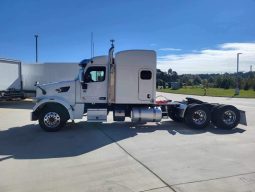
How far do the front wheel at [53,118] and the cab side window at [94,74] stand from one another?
1512 mm

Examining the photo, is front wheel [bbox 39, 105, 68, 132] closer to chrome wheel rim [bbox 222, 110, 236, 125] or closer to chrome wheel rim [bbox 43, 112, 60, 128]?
chrome wheel rim [bbox 43, 112, 60, 128]

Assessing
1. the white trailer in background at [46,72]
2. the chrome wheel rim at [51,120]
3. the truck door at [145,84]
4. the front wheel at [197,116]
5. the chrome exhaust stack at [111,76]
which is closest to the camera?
the chrome wheel rim at [51,120]

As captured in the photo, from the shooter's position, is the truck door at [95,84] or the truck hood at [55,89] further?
the truck door at [95,84]

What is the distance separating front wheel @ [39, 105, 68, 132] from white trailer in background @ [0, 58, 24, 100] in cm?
1306

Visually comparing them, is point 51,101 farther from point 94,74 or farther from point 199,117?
point 199,117

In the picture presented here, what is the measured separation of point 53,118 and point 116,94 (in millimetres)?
2542

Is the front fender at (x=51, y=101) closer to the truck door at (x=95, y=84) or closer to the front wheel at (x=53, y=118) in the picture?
the front wheel at (x=53, y=118)

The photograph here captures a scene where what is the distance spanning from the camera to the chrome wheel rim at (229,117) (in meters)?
11.9

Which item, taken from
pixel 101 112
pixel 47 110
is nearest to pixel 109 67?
pixel 101 112

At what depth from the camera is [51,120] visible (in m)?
11.0

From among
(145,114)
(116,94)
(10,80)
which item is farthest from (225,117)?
(10,80)

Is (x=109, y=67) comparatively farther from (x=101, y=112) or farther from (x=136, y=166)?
(x=136, y=166)

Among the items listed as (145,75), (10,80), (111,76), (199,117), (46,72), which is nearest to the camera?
(111,76)

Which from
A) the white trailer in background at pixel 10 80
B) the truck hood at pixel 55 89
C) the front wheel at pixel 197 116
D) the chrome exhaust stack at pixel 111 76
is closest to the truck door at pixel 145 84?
the chrome exhaust stack at pixel 111 76
